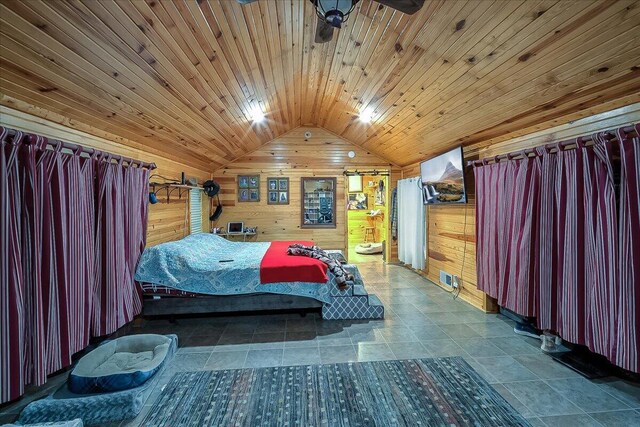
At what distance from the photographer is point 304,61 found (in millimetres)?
3146

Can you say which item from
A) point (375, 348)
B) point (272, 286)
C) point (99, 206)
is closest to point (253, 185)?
point (272, 286)

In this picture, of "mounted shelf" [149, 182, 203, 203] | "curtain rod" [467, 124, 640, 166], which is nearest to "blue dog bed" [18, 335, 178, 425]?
"mounted shelf" [149, 182, 203, 203]

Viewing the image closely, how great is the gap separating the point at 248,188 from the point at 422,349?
15.2ft

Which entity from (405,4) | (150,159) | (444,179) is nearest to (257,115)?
(150,159)

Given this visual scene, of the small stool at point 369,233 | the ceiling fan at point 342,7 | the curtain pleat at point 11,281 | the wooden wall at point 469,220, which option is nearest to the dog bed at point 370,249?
the small stool at point 369,233

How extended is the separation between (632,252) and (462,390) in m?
1.49

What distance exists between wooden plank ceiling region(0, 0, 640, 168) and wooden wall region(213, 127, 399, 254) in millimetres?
2376

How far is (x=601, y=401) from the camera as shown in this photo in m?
2.01

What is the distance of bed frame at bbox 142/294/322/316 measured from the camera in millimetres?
3281

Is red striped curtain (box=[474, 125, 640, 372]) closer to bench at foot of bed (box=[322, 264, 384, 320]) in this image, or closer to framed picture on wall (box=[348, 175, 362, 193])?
bench at foot of bed (box=[322, 264, 384, 320])

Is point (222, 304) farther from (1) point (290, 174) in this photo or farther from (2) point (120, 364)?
(1) point (290, 174)

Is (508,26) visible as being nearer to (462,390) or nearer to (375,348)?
(462,390)

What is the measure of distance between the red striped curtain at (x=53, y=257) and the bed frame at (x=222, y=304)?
0.53 metres

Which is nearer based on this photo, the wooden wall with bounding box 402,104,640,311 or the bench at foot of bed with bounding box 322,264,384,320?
the wooden wall with bounding box 402,104,640,311
